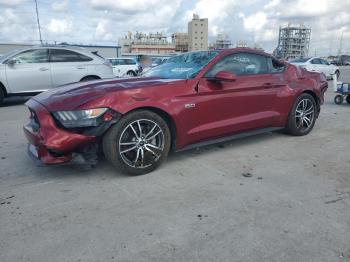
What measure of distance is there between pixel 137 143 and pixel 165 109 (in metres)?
0.52

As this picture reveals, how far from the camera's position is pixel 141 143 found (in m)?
3.83

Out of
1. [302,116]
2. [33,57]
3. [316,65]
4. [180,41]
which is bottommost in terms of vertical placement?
[302,116]

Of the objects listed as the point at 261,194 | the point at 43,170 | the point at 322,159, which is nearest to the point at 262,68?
the point at 322,159

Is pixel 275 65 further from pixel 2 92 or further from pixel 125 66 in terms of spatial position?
pixel 125 66

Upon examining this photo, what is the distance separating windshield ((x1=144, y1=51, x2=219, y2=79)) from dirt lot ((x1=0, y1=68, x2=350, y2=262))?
1116 millimetres

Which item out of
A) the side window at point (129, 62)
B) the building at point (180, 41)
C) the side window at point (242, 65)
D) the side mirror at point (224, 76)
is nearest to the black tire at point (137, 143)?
the side mirror at point (224, 76)

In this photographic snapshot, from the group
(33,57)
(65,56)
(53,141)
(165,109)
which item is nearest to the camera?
(53,141)

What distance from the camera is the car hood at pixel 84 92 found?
363 centimetres

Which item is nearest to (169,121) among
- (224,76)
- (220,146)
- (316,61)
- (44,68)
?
(224,76)

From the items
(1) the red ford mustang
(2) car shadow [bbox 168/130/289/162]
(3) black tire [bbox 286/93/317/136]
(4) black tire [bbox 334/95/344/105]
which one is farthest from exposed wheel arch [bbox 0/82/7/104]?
(4) black tire [bbox 334/95/344/105]

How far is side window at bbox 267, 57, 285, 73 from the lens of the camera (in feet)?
17.3

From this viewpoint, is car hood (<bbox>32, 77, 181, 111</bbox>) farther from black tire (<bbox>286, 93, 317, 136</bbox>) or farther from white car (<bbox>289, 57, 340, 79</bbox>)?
white car (<bbox>289, 57, 340, 79</bbox>)

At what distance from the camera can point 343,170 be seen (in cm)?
406

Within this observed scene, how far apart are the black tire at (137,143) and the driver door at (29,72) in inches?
273
